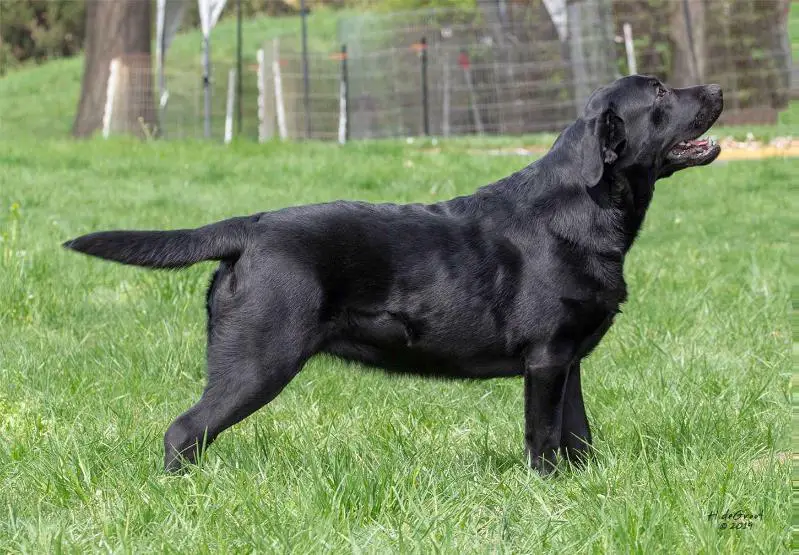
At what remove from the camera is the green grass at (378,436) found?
97.5 inches

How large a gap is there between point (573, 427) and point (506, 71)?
1469 centimetres

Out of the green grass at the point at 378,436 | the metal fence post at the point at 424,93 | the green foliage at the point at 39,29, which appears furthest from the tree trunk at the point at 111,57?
the green foliage at the point at 39,29

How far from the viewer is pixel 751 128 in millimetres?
14703

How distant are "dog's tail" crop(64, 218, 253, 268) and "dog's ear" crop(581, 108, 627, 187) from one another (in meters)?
1.06

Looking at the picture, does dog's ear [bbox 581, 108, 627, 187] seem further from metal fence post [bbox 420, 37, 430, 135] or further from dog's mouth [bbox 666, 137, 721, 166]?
metal fence post [bbox 420, 37, 430, 135]

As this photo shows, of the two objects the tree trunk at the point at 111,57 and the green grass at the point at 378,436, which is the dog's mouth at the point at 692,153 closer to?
the green grass at the point at 378,436

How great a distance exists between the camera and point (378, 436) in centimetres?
326

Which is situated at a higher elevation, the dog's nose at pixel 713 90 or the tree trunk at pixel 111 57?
the tree trunk at pixel 111 57

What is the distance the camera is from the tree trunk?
15125mm

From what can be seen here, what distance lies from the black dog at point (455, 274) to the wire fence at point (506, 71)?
13.0m

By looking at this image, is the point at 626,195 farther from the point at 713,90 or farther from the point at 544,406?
the point at 544,406

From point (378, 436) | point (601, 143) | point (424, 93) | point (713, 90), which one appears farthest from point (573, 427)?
point (424, 93)

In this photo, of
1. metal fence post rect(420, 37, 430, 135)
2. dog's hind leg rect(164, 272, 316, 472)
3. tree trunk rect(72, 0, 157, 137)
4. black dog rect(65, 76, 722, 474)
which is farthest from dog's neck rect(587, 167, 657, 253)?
metal fence post rect(420, 37, 430, 135)

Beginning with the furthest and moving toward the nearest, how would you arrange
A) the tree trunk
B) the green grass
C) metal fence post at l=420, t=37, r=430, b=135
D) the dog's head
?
metal fence post at l=420, t=37, r=430, b=135, the tree trunk, the dog's head, the green grass
